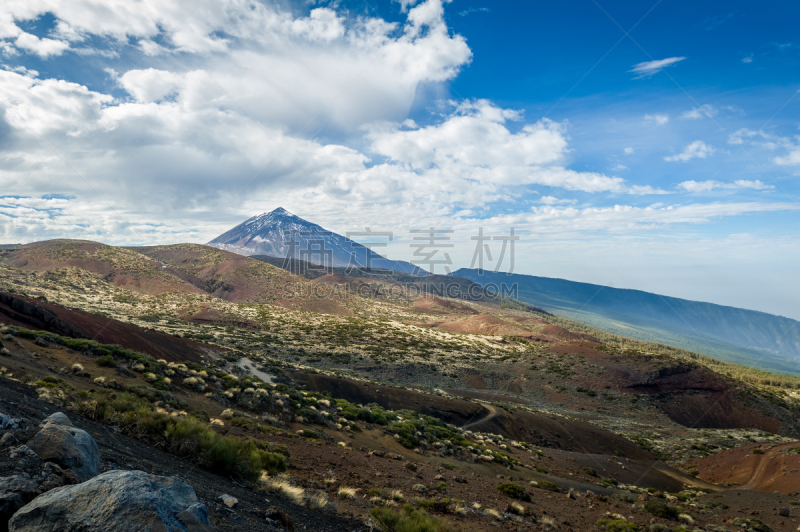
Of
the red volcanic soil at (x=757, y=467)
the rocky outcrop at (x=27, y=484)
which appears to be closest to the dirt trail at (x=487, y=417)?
the red volcanic soil at (x=757, y=467)

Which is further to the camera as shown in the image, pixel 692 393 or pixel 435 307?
pixel 435 307

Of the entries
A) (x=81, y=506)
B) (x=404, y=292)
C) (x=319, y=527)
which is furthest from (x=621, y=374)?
(x=404, y=292)

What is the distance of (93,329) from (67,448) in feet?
76.8

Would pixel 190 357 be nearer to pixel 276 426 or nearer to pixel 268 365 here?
pixel 268 365

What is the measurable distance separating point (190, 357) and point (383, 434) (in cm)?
1648

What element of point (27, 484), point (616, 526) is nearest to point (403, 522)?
point (27, 484)

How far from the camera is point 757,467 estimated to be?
76.1ft

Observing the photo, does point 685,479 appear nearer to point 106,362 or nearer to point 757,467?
point 757,467

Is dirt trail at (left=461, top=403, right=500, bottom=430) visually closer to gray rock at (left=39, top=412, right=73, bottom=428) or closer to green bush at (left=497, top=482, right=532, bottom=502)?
green bush at (left=497, top=482, right=532, bottom=502)

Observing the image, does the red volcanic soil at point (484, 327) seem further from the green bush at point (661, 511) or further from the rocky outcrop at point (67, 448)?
the rocky outcrop at point (67, 448)

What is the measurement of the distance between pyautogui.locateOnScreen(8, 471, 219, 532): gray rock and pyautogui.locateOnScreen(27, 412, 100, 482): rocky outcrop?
1289mm

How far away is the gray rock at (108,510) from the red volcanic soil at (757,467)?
2870 centimetres

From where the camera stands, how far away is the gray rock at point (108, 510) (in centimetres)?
323

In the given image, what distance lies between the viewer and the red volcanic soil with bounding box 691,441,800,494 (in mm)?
20094
